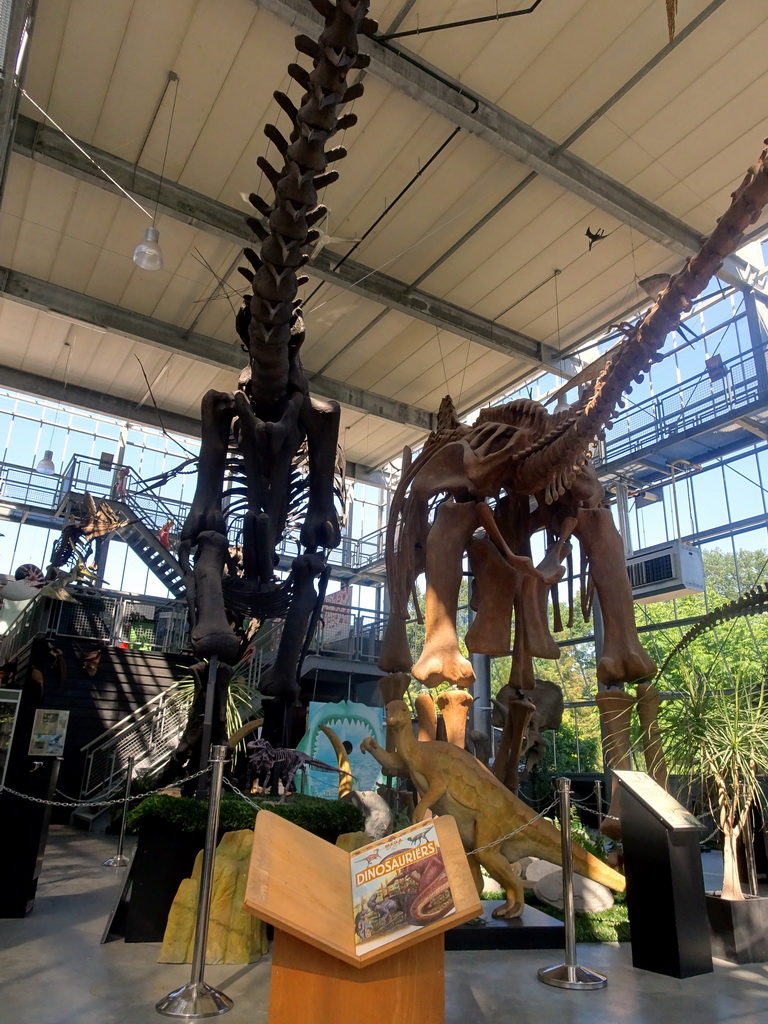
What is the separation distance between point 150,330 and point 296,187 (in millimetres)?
9307

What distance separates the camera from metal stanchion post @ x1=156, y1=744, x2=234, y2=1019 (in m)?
2.89

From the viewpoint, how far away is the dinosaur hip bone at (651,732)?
4.26 metres

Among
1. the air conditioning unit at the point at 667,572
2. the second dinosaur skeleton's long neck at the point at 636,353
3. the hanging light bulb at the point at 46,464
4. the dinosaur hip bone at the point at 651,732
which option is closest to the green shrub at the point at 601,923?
the dinosaur hip bone at the point at 651,732

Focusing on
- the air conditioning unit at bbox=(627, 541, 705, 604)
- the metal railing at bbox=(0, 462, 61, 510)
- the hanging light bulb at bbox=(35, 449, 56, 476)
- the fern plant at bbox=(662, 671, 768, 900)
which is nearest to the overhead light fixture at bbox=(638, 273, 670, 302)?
the fern plant at bbox=(662, 671, 768, 900)

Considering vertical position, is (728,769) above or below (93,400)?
below

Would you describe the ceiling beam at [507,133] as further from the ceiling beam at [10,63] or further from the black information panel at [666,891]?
the black information panel at [666,891]

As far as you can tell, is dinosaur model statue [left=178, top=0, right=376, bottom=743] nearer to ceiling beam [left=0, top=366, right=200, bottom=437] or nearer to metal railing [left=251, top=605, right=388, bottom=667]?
ceiling beam [left=0, top=366, right=200, bottom=437]

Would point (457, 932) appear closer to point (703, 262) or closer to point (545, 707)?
point (703, 262)

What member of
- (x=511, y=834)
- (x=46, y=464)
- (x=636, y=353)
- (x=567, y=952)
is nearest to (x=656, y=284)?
(x=636, y=353)

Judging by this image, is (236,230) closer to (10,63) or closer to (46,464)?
(10,63)

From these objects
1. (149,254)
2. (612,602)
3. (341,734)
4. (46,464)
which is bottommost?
(341,734)

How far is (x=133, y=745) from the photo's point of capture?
11.5 meters

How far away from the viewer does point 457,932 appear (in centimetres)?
386

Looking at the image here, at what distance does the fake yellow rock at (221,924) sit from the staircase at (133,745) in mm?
7463
